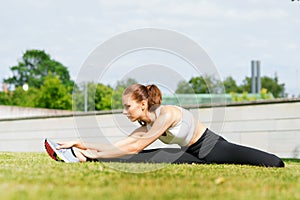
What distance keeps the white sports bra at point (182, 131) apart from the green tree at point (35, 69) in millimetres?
59949

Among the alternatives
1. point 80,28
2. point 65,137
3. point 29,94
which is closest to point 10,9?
point 29,94

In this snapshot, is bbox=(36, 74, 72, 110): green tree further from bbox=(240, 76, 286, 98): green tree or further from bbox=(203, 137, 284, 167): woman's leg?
bbox=(203, 137, 284, 167): woman's leg

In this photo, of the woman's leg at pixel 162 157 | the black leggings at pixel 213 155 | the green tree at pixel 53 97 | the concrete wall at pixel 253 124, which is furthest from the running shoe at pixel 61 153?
the green tree at pixel 53 97

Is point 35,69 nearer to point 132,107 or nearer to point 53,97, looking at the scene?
point 53,97

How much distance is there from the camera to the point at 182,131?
536cm

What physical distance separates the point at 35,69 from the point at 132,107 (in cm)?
6314

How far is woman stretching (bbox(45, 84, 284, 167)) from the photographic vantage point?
4.89 meters

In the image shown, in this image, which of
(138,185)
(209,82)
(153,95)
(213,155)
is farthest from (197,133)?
(138,185)

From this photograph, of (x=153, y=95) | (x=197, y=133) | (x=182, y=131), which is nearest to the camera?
(x=153, y=95)

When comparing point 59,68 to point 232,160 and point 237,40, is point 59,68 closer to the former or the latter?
point 237,40

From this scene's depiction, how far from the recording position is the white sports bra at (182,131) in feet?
17.1

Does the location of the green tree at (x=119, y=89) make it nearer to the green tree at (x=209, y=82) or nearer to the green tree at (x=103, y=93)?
the green tree at (x=103, y=93)

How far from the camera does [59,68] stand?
6569 cm

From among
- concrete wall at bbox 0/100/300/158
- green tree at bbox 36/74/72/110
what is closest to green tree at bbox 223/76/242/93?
green tree at bbox 36/74/72/110
